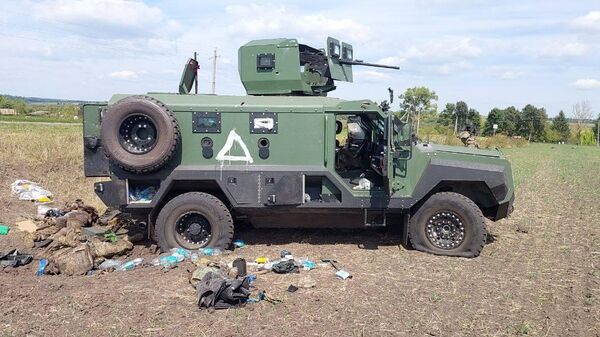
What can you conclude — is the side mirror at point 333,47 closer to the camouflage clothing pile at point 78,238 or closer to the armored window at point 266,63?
the armored window at point 266,63

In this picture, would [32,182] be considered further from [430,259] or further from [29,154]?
[430,259]

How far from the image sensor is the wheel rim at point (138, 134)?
25.0ft

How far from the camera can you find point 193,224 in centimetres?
797

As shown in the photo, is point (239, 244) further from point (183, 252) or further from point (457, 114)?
point (457, 114)

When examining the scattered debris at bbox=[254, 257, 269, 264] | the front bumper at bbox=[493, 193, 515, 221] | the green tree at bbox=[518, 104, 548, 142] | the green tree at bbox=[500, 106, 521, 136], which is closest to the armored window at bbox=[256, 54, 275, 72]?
the scattered debris at bbox=[254, 257, 269, 264]

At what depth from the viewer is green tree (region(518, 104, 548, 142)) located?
69.6 meters

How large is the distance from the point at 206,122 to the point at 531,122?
69.5m

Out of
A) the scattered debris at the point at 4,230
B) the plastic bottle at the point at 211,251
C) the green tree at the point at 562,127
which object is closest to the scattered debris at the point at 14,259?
the scattered debris at the point at 4,230

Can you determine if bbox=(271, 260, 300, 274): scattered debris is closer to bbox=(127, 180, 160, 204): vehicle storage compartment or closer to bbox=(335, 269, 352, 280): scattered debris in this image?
bbox=(335, 269, 352, 280): scattered debris

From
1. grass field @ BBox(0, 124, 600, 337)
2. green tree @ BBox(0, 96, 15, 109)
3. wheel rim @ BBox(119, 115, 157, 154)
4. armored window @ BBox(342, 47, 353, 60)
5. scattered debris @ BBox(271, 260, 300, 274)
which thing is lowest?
grass field @ BBox(0, 124, 600, 337)

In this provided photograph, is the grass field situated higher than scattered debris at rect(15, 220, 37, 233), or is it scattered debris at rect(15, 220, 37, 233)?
scattered debris at rect(15, 220, 37, 233)

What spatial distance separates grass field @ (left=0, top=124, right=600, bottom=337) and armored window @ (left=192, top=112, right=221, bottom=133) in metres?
1.84

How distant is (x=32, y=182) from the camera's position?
13.3 meters

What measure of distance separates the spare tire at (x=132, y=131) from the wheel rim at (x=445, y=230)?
3.84m
